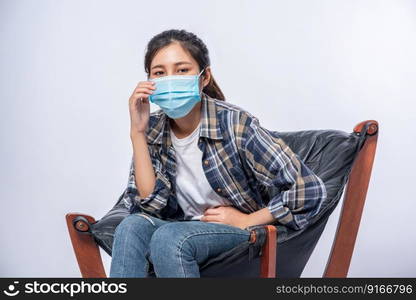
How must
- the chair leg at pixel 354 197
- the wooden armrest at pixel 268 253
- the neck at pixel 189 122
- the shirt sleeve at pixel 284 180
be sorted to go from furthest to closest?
the chair leg at pixel 354 197, the neck at pixel 189 122, the shirt sleeve at pixel 284 180, the wooden armrest at pixel 268 253

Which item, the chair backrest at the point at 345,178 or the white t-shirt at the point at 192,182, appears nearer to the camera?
the white t-shirt at the point at 192,182

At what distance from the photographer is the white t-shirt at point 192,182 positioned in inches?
105

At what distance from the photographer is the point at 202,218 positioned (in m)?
2.63

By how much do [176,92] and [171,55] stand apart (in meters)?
0.14

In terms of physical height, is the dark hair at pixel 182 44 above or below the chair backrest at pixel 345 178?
above

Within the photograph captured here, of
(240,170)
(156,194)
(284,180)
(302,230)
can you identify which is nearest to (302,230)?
(302,230)

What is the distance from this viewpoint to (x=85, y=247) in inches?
107

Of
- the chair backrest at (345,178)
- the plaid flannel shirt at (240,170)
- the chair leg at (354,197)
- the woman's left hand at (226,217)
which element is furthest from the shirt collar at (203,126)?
the chair leg at (354,197)

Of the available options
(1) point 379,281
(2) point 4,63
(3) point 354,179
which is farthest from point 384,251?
(2) point 4,63

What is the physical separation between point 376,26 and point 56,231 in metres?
2.13

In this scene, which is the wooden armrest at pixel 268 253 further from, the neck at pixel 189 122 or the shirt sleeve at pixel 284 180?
the neck at pixel 189 122

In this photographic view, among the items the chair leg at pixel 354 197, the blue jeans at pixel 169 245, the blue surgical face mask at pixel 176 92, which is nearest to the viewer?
the blue jeans at pixel 169 245

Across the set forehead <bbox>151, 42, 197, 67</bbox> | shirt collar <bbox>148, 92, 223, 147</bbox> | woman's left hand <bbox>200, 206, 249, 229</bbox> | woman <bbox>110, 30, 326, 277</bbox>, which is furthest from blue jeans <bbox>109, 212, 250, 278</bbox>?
forehead <bbox>151, 42, 197, 67</bbox>

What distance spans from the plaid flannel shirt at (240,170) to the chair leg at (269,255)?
15cm
